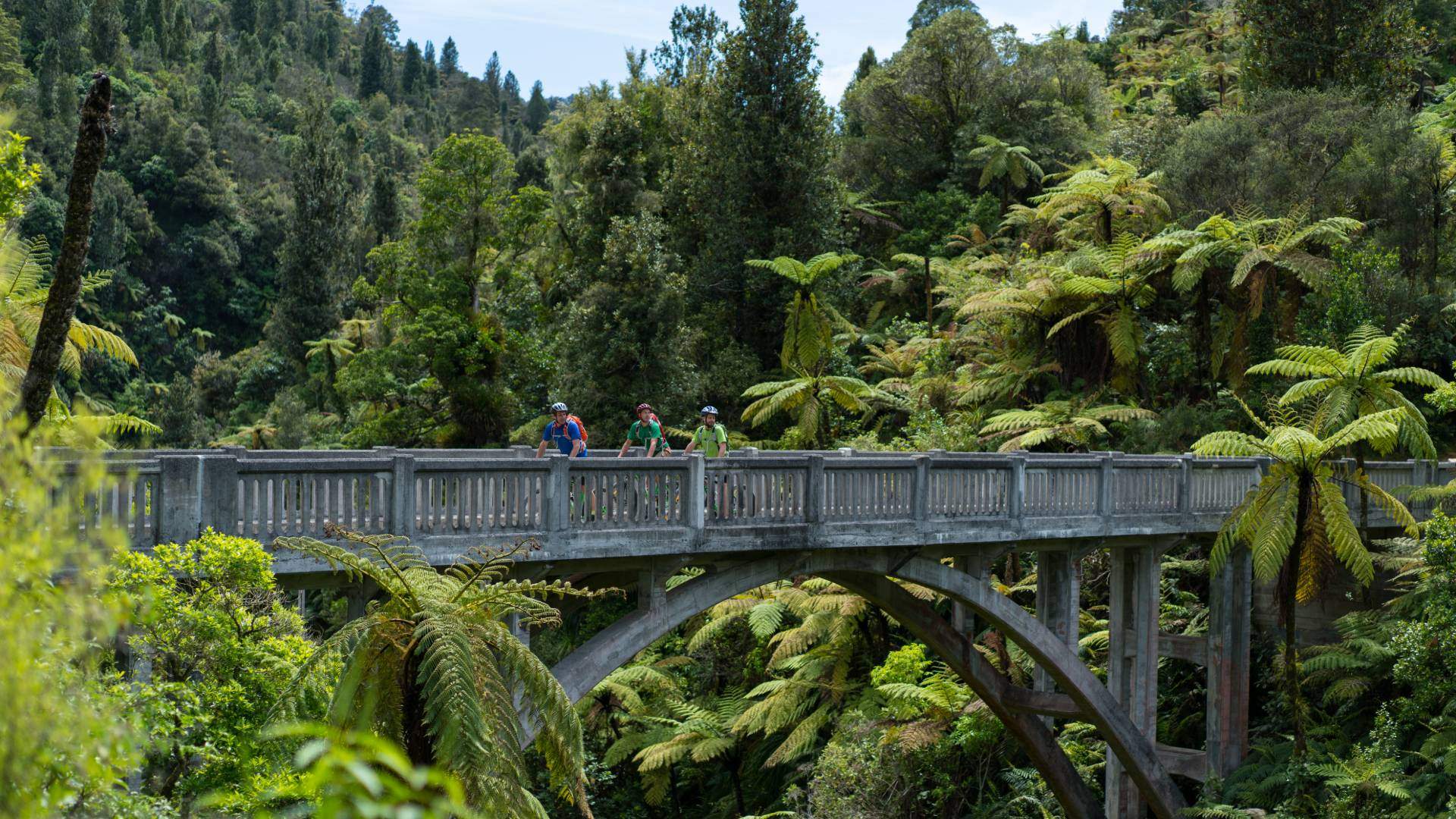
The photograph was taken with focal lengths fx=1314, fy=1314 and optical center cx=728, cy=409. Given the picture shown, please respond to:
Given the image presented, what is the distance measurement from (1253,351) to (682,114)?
1788cm

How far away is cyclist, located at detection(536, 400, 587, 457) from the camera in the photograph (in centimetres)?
1196

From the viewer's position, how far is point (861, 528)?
12555 millimetres

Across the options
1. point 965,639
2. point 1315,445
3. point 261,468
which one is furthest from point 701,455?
point 1315,445

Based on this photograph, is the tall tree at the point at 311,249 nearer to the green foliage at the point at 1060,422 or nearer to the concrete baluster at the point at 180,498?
the green foliage at the point at 1060,422

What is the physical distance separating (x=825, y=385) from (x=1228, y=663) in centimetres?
984

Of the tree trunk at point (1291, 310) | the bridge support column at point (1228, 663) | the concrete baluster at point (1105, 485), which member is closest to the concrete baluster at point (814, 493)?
the concrete baluster at point (1105, 485)

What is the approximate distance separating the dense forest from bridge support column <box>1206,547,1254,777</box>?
0.46 m

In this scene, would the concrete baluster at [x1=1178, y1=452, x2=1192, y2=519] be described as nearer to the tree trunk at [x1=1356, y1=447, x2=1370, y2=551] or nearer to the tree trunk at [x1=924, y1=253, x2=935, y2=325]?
the tree trunk at [x1=1356, y1=447, x2=1370, y2=551]

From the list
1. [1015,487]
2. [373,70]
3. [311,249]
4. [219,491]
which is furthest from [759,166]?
[373,70]

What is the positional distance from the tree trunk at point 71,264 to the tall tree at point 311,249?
45470 millimetres

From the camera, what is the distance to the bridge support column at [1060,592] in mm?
15203

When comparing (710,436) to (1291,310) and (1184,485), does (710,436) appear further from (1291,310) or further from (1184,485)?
(1291,310)

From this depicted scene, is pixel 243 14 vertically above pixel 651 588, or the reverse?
pixel 243 14

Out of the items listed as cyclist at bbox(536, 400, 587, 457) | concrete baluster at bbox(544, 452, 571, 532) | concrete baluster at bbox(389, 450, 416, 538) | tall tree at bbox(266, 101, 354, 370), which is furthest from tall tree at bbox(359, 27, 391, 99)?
concrete baluster at bbox(389, 450, 416, 538)
